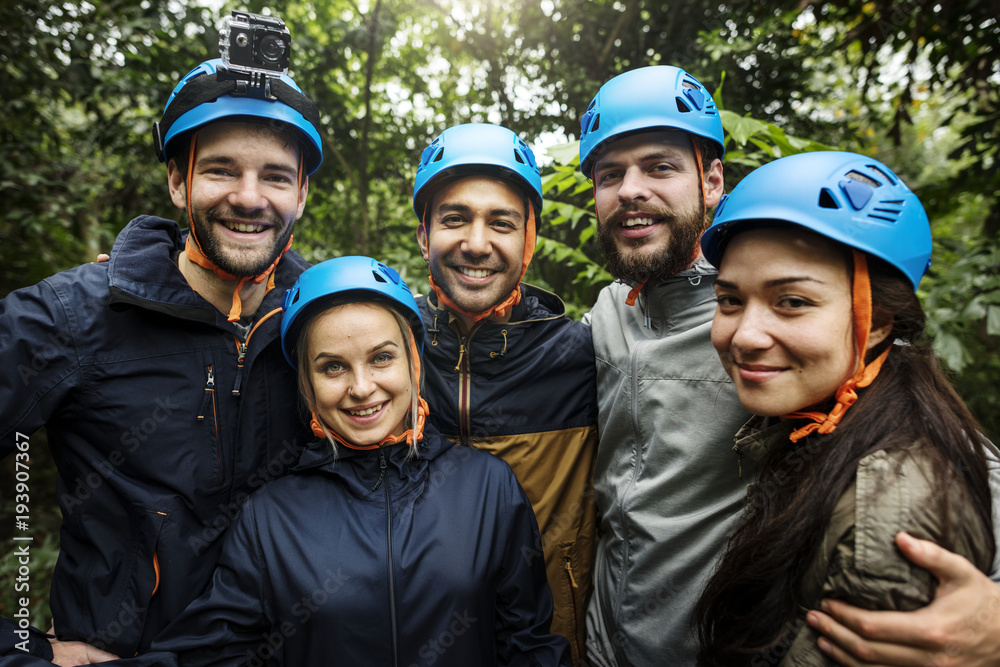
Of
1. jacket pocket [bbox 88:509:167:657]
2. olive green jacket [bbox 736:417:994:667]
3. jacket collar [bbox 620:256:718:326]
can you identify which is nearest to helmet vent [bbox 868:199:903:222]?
olive green jacket [bbox 736:417:994:667]

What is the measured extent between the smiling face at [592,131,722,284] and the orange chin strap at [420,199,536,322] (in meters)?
0.59

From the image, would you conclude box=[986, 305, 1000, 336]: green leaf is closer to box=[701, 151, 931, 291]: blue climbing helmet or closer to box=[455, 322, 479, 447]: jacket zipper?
box=[701, 151, 931, 291]: blue climbing helmet

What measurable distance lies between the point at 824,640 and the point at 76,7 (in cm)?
780

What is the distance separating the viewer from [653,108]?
2.80 m

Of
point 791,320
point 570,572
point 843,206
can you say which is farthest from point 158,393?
point 843,206

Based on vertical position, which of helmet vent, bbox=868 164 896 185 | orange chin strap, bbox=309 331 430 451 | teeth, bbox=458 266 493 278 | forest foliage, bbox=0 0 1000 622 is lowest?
orange chin strap, bbox=309 331 430 451

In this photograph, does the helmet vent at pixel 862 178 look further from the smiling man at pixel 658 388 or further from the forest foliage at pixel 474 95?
the forest foliage at pixel 474 95

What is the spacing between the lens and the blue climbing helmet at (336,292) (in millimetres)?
2693

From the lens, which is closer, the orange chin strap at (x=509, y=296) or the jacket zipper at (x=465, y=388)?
the jacket zipper at (x=465, y=388)

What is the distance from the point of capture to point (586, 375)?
320cm

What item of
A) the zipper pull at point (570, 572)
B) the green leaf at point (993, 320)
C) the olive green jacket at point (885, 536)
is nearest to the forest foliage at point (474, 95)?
the green leaf at point (993, 320)

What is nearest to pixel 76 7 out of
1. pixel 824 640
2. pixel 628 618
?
pixel 628 618

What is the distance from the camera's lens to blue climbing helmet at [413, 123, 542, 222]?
3188 mm

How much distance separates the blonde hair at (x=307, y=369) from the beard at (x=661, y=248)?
3.83ft
